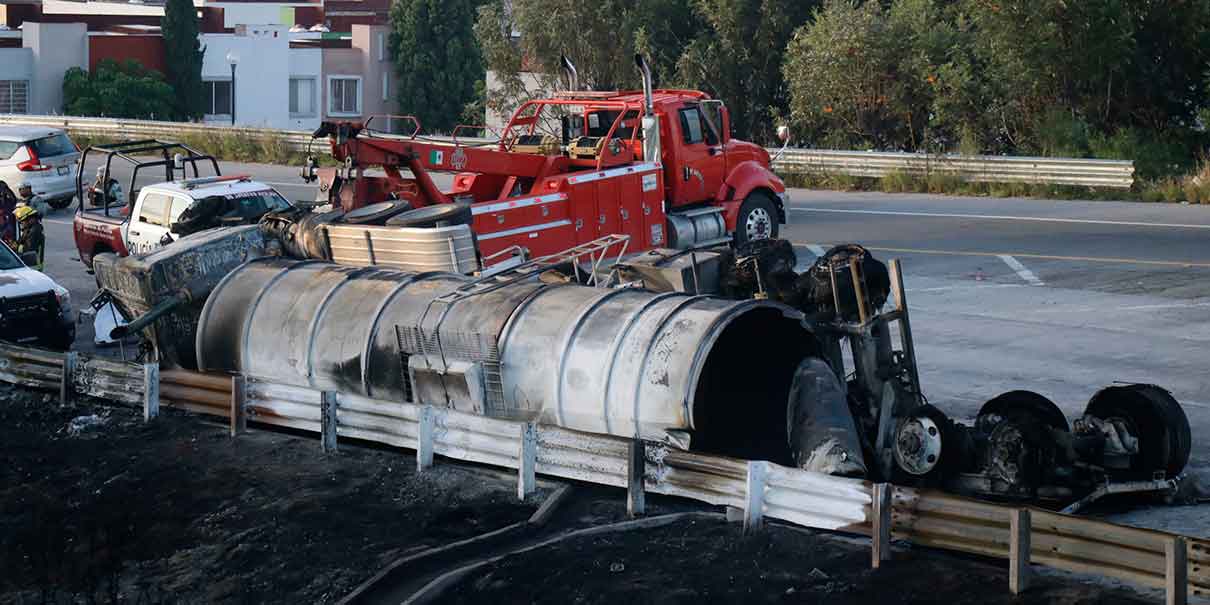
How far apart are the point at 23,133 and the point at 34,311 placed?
14.9m

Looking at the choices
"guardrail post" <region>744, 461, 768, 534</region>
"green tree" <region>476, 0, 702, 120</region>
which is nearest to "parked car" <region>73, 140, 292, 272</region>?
"guardrail post" <region>744, 461, 768, 534</region>

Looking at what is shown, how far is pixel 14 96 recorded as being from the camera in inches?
2315

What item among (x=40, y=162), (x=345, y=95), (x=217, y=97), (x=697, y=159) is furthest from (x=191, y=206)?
(x=345, y=95)

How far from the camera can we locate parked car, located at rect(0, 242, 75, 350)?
18.2 m

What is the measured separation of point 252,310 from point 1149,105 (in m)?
25.7

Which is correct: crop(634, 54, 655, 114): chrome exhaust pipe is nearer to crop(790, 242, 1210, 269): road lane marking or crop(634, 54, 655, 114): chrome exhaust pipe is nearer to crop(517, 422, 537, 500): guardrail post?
crop(790, 242, 1210, 269): road lane marking

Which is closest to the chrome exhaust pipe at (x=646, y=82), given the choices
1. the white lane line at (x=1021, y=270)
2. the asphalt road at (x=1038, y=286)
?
the asphalt road at (x=1038, y=286)

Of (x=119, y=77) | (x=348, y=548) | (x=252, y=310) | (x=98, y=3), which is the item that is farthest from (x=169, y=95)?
(x=348, y=548)

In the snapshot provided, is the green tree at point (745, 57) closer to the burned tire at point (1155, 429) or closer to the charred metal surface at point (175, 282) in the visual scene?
the charred metal surface at point (175, 282)

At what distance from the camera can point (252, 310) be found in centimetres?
1605

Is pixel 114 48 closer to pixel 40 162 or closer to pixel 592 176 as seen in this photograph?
pixel 40 162

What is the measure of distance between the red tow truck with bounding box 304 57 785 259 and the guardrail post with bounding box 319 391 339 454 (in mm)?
5559

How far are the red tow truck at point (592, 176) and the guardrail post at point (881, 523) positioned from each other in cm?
983

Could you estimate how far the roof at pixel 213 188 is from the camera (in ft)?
74.4
